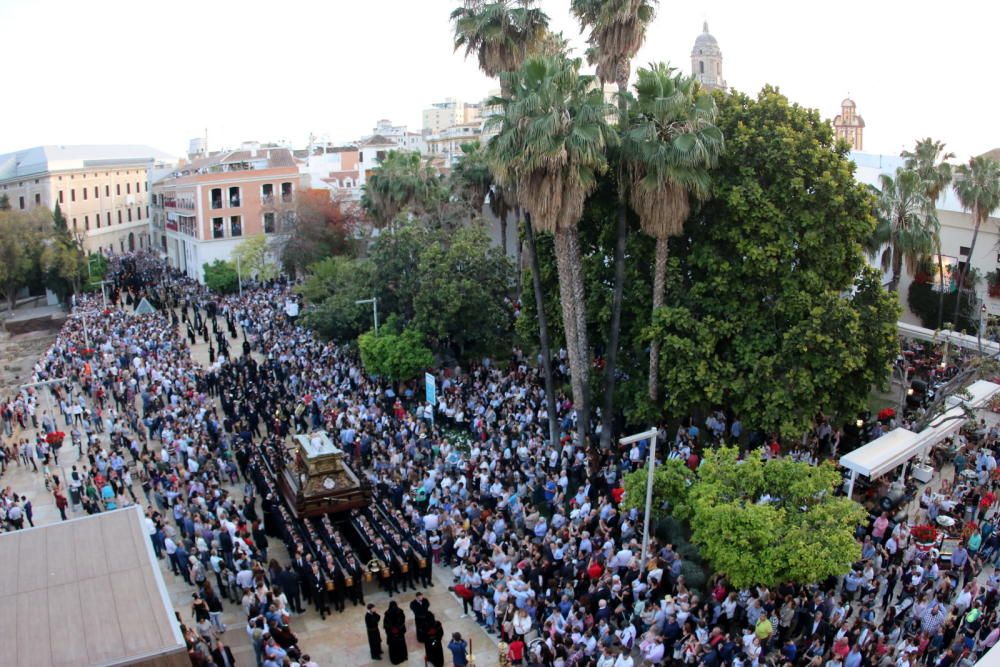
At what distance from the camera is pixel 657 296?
21688mm

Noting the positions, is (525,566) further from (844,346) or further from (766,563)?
(844,346)

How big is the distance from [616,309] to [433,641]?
403 inches

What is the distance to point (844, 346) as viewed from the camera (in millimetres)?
19328

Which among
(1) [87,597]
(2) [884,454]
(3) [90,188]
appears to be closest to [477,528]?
(1) [87,597]

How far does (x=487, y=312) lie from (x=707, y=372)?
419 inches

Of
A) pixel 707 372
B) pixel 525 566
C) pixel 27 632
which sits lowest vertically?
pixel 525 566

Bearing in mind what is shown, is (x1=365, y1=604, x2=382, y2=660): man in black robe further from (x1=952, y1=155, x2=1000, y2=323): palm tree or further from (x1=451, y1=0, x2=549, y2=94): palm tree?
(x1=952, y1=155, x2=1000, y2=323): palm tree

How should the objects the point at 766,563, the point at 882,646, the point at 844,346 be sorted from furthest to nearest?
1. the point at 844,346
2. the point at 766,563
3. the point at 882,646

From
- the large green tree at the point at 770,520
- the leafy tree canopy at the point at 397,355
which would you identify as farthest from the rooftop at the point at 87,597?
the leafy tree canopy at the point at 397,355

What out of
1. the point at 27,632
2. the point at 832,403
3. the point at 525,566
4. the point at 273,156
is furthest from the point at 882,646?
the point at 273,156

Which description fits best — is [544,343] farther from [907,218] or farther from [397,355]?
[907,218]

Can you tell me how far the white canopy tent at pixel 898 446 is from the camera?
1769 cm

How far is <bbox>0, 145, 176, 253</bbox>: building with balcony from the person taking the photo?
265ft

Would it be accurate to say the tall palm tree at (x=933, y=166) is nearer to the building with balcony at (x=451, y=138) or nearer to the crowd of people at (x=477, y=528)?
the crowd of people at (x=477, y=528)
